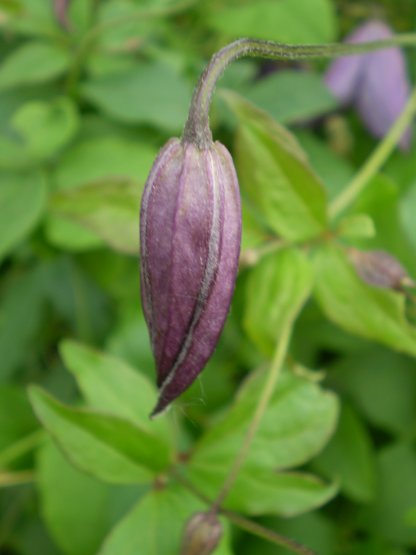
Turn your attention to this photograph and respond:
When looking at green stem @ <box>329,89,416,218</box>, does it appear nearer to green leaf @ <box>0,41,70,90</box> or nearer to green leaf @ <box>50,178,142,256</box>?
green leaf @ <box>50,178,142,256</box>

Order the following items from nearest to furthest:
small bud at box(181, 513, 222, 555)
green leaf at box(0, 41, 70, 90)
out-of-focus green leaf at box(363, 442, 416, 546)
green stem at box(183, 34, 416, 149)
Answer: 1. green stem at box(183, 34, 416, 149)
2. small bud at box(181, 513, 222, 555)
3. out-of-focus green leaf at box(363, 442, 416, 546)
4. green leaf at box(0, 41, 70, 90)

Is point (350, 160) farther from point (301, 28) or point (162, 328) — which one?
point (162, 328)

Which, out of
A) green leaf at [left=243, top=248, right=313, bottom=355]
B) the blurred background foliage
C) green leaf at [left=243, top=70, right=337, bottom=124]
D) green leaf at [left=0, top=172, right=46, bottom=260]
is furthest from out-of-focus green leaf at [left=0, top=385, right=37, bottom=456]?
green leaf at [left=243, top=70, right=337, bottom=124]

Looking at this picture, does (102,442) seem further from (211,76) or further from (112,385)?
(211,76)

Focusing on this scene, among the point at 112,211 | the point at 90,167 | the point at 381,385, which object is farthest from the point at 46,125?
the point at 381,385

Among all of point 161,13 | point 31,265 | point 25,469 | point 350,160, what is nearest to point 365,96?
point 350,160

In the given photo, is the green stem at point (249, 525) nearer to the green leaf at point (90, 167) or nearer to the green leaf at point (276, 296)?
the green leaf at point (276, 296)
